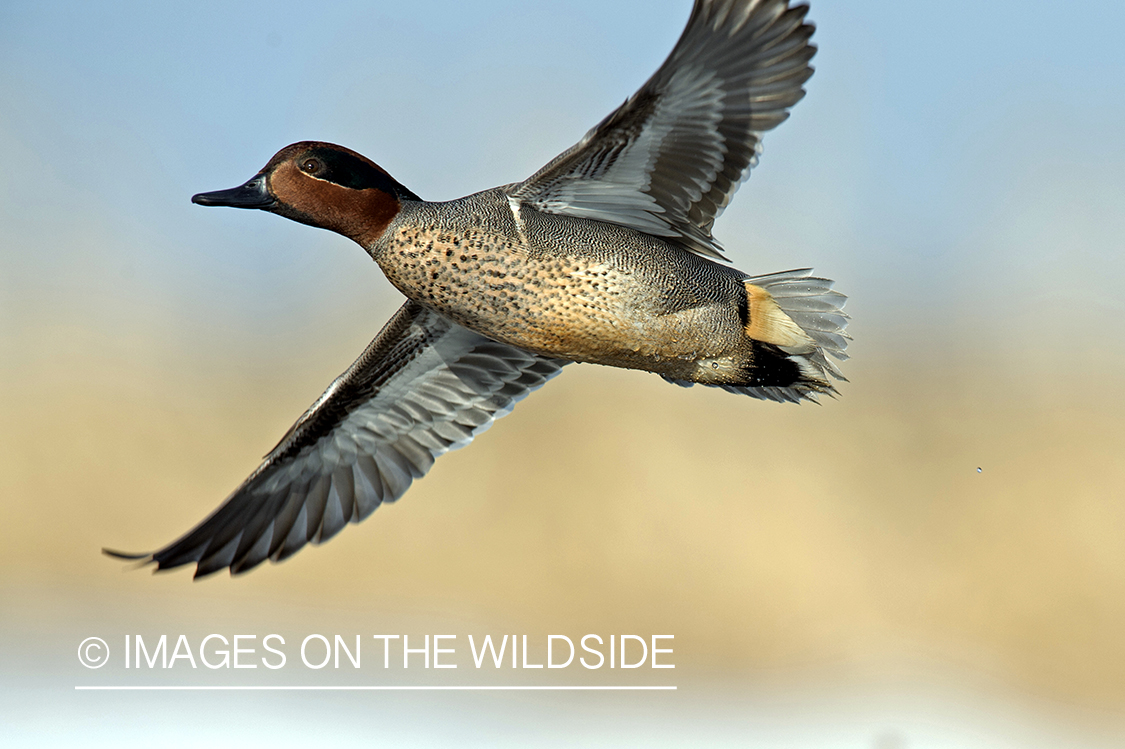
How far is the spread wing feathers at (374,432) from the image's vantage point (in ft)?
11.9

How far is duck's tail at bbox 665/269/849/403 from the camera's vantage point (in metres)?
2.98

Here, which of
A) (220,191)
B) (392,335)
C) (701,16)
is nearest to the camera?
(701,16)

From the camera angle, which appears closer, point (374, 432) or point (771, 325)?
point (771, 325)

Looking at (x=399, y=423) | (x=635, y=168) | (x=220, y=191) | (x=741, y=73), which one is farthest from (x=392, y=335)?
(x=741, y=73)

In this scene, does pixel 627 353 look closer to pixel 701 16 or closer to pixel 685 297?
pixel 685 297

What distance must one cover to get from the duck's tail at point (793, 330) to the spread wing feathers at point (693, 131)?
191 millimetres

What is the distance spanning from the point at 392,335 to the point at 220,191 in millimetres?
843

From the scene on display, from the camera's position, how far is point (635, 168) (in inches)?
115

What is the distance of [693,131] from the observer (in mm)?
2926

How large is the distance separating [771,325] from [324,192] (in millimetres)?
1326

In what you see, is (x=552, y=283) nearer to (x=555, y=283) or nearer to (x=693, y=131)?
(x=555, y=283)

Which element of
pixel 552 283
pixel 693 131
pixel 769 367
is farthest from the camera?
pixel 769 367

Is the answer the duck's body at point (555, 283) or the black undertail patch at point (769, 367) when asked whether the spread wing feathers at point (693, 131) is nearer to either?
the duck's body at point (555, 283)

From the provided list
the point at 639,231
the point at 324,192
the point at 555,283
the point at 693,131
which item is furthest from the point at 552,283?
the point at 324,192
